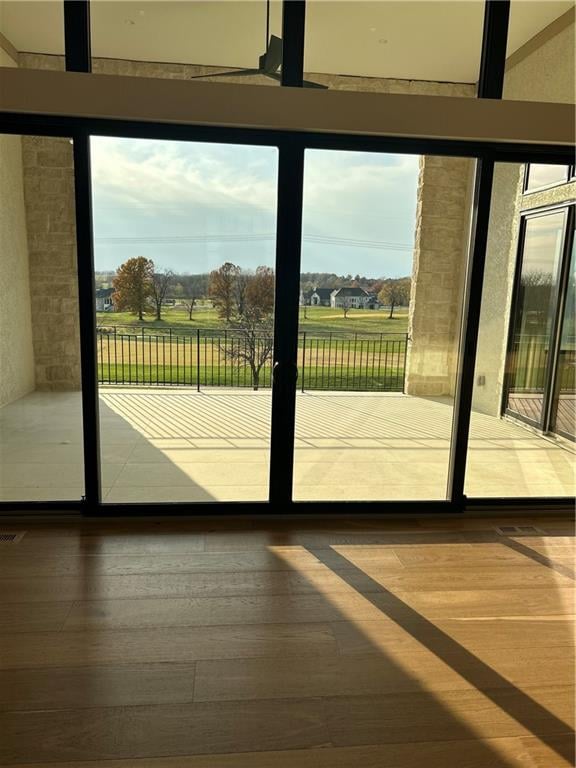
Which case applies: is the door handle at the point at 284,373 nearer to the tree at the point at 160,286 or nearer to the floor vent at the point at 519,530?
the tree at the point at 160,286

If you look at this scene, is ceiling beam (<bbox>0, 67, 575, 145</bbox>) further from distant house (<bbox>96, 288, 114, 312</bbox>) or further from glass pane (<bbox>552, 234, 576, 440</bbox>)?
glass pane (<bbox>552, 234, 576, 440</bbox>)

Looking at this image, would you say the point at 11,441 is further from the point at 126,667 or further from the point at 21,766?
the point at 21,766

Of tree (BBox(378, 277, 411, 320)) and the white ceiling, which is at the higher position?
the white ceiling

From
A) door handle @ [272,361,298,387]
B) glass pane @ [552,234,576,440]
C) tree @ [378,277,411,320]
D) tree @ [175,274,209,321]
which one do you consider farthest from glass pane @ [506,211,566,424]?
tree @ [175,274,209,321]

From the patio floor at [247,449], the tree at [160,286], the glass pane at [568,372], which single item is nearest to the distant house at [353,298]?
the patio floor at [247,449]

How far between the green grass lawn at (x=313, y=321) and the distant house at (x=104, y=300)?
31 millimetres

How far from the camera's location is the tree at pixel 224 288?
326cm

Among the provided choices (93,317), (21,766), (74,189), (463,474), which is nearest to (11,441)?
(93,317)

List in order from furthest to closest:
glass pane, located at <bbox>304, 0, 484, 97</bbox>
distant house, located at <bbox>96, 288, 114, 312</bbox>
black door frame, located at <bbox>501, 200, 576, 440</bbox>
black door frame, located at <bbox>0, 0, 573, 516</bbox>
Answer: black door frame, located at <bbox>501, 200, 576, 440</bbox> < distant house, located at <bbox>96, 288, 114, 312</bbox> < glass pane, located at <bbox>304, 0, 484, 97</bbox> < black door frame, located at <bbox>0, 0, 573, 516</bbox>

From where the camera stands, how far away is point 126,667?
2078mm

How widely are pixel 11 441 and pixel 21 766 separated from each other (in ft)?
9.03

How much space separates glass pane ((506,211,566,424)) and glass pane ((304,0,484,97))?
142 cm

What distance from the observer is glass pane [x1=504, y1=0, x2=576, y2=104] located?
3.15m

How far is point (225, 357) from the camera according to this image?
344 centimetres
